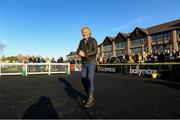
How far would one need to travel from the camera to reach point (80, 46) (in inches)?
292

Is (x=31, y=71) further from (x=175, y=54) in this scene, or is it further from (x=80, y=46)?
(x=80, y=46)

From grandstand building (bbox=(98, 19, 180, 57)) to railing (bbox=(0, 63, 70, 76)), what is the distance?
41996mm

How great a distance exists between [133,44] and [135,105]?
7458 cm

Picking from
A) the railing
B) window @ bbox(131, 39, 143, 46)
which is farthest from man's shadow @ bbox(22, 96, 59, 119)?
window @ bbox(131, 39, 143, 46)

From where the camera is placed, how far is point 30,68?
2458 cm

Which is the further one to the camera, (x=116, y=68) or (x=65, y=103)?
(x=116, y=68)

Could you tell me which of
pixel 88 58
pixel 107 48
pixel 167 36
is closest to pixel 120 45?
pixel 107 48

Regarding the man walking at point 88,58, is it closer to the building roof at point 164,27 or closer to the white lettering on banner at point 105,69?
the white lettering on banner at point 105,69

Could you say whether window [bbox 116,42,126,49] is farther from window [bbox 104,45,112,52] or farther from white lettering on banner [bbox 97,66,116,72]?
white lettering on banner [bbox 97,66,116,72]

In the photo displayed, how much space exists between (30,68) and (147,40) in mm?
53942

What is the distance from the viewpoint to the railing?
23.1 meters

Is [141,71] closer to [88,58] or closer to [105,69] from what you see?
[105,69]

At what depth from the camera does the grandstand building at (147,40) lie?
64.9 metres

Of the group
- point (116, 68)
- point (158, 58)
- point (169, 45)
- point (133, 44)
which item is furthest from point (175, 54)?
point (133, 44)
